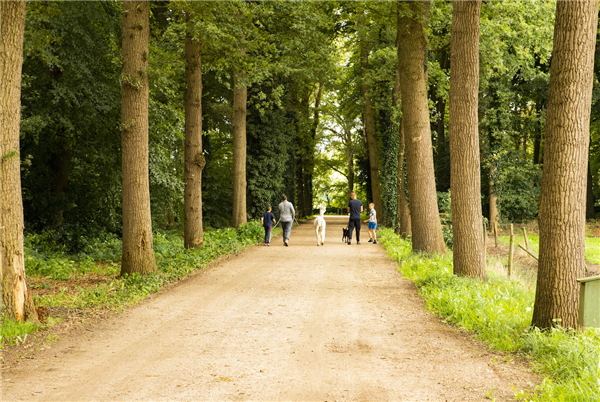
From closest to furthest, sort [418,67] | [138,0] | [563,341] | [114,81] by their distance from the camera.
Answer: [563,341] < [138,0] < [418,67] < [114,81]

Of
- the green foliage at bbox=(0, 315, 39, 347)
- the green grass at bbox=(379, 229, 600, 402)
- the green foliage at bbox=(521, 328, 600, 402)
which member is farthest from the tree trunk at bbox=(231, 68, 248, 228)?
the green foliage at bbox=(521, 328, 600, 402)

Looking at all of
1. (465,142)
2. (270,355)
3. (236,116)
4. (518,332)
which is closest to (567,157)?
(518,332)

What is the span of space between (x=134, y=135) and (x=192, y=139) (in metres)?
4.28

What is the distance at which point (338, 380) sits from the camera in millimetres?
5027

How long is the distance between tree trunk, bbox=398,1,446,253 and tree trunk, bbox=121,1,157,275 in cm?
694

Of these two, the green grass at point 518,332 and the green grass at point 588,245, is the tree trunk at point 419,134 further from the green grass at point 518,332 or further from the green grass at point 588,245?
the green grass at point 588,245

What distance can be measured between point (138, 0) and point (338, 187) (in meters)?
51.6

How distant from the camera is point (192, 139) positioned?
14.8 meters

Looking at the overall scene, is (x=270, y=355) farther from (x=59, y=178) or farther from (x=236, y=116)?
(x=236, y=116)

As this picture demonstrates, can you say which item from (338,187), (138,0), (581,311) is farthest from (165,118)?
(338,187)

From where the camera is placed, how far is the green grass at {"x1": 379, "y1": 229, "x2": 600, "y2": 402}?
4559 millimetres

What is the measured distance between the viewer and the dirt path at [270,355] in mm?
4746

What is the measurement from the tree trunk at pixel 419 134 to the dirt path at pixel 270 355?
4569 millimetres

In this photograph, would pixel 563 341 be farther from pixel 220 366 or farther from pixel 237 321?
pixel 237 321
